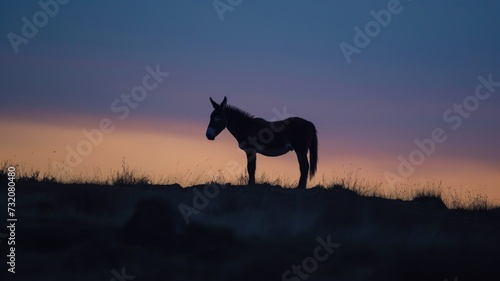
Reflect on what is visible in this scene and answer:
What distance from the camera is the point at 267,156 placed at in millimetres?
21500

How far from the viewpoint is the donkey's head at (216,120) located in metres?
21.5

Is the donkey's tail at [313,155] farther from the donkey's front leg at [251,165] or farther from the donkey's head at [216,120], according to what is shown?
the donkey's head at [216,120]

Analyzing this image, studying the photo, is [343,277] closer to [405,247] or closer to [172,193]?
[405,247]

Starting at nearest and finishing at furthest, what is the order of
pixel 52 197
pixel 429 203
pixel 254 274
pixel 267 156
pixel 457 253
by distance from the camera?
1. pixel 254 274
2. pixel 457 253
3. pixel 52 197
4. pixel 429 203
5. pixel 267 156

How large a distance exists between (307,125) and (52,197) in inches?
344

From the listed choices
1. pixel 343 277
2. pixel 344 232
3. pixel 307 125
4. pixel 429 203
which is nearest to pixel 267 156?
pixel 307 125

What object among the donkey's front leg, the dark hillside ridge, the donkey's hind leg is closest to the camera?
the dark hillside ridge

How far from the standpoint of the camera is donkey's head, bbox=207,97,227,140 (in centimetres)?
2150

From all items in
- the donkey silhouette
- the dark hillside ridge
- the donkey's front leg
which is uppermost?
the donkey silhouette

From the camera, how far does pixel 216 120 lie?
21547 mm

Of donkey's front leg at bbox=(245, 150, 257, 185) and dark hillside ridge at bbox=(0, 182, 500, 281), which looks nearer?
dark hillside ridge at bbox=(0, 182, 500, 281)

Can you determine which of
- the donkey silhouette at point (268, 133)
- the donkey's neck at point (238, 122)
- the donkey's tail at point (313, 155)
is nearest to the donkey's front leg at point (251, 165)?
the donkey silhouette at point (268, 133)

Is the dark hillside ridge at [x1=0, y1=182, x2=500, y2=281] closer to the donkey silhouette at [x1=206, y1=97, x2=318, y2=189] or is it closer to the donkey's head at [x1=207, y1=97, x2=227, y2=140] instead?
the donkey silhouette at [x1=206, y1=97, x2=318, y2=189]

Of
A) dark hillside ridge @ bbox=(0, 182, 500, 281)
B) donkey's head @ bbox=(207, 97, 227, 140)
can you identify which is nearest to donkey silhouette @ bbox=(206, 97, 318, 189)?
donkey's head @ bbox=(207, 97, 227, 140)
